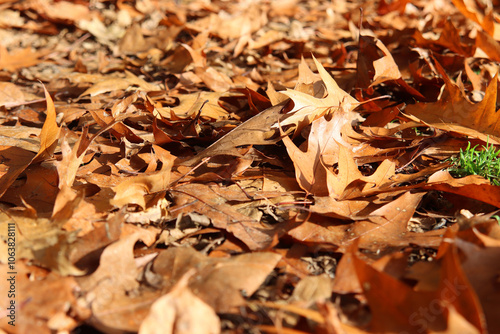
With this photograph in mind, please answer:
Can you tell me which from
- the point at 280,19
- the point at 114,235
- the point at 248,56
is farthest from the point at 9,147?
the point at 280,19

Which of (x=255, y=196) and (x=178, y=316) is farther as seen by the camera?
(x=255, y=196)

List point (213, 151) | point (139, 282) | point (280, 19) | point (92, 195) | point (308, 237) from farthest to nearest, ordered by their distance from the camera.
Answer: point (280, 19), point (213, 151), point (92, 195), point (308, 237), point (139, 282)

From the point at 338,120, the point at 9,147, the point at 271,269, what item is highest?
the point at 338,120

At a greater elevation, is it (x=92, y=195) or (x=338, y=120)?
(x=338, y=120)

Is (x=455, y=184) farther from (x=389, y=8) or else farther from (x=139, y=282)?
(x=389, y=8)

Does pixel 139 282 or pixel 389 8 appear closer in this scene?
pixel 139 282

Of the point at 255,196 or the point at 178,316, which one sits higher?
the point at 178,316

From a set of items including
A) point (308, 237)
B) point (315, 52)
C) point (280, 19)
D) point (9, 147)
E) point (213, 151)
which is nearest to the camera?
point (308, 237)
